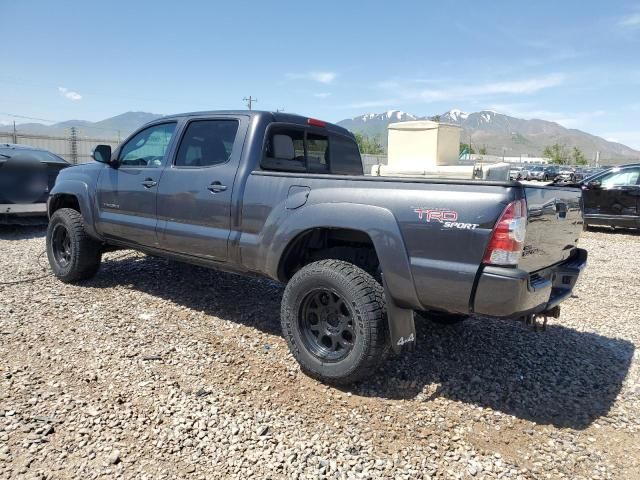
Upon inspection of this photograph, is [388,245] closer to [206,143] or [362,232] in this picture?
[362,232]

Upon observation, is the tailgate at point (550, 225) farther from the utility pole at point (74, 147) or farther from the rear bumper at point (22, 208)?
the utility pole at point (74, 147)

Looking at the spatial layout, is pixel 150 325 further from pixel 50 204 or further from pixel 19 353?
pixel 50 204

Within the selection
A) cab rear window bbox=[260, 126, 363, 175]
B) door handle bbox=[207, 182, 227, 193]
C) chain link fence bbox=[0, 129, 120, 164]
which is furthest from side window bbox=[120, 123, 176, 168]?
chain link fence bbox=[0, 129, 120, 164]

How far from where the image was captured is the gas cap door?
3379 mm

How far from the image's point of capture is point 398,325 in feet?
9.99

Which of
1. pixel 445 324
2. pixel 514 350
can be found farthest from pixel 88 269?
pixel 514 350

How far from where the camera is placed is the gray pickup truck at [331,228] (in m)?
2.69

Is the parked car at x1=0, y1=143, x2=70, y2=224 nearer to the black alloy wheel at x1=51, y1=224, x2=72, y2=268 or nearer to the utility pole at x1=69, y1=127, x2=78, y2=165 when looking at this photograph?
the black alloy wheel at x1=51, y1=224, x2=72, y2=268

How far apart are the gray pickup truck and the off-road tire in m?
0.25

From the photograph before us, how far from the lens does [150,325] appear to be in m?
4.27

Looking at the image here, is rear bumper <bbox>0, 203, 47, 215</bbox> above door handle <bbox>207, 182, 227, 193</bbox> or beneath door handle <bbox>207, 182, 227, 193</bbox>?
beneath

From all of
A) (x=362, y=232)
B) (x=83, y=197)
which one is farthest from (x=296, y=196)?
(x=83, y=197)

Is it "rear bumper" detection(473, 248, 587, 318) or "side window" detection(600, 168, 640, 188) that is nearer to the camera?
"rear bumper" detection(473, 248, 587, 318)

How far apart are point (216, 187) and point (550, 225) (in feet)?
8.31
